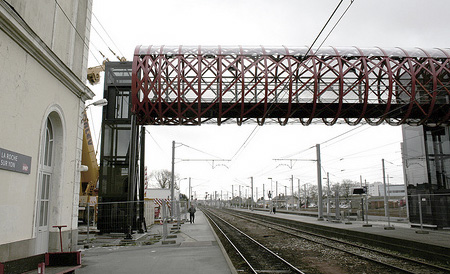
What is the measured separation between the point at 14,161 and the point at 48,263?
2.23 metres

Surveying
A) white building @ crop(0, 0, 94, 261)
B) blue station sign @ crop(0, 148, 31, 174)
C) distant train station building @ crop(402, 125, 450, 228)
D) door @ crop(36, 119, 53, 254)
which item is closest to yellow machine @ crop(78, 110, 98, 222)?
white building @ crop(0, 0, 94, 261)

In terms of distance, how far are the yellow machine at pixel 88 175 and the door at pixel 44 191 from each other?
55.4ft

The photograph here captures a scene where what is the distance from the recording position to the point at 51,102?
9148mm

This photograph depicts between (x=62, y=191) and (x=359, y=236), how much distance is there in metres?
14.2

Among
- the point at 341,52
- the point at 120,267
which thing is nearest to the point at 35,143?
the point at 120,267

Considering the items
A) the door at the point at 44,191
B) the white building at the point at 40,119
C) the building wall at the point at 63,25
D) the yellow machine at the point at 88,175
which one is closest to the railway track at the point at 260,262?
the white building at the point at 40,119

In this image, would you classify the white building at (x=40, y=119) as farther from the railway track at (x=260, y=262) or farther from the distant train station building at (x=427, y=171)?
the distant train station building at (x=427, y=171)

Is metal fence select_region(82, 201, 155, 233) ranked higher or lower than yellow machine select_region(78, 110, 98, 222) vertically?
lower

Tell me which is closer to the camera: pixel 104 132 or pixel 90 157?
pixel 104 132

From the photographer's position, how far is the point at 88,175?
1124 inches

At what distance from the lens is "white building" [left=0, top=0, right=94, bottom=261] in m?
7.12

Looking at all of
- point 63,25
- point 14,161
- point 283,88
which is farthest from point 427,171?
point 14,161

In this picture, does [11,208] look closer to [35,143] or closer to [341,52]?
[35,143]

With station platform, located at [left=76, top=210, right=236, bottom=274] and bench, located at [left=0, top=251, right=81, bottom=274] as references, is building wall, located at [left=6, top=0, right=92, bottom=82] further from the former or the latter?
station platform, located at [left=76, top=210, right=236, bottom=274]
